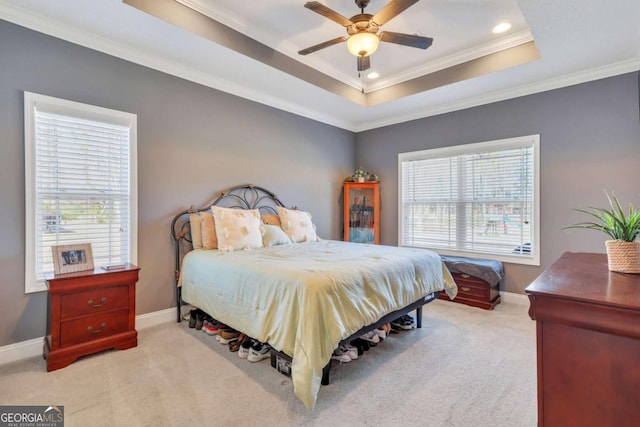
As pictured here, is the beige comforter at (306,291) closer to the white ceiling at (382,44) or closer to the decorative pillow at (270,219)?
the decorative pillow at (270,219)

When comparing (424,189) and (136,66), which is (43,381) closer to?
(136,66)

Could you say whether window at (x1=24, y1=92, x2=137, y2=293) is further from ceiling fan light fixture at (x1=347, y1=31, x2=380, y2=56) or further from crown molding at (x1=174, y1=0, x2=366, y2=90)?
ceiling fan light fixture at (x1=347, y1=31, x2=380, y2=56)

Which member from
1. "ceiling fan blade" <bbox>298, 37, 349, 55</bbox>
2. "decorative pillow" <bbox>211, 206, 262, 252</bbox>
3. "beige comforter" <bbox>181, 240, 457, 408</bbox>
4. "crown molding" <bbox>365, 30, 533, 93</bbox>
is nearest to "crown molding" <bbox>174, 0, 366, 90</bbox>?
"crown molding" <bbox>365, 30, 533, 93</bbox>

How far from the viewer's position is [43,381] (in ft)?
6.79

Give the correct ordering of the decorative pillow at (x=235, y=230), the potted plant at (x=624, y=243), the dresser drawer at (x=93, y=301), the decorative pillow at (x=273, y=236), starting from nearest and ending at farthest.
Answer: the potted plant at (x=624, y=243), the dresser drawer at (x=93, y=301), the decorative pillow at (x=235, y=230), the decorative pillow at (x=273, y=236)

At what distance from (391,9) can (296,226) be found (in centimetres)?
259

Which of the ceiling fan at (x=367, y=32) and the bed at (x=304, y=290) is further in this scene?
the ceiling fan at (x=367, y=32)

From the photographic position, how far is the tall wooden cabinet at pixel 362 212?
17.2 feet

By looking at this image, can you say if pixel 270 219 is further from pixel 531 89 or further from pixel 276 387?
pixel 531 89

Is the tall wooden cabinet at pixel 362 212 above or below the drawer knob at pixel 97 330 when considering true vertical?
above

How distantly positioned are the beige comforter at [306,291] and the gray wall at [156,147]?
0.73 metres

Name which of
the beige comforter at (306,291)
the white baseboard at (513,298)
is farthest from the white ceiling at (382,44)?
the white baseboard at (513,298)

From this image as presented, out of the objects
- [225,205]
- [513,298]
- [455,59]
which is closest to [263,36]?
[225,205]

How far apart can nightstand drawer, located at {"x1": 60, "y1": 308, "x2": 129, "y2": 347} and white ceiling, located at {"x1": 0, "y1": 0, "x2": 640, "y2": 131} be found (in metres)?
2.46
